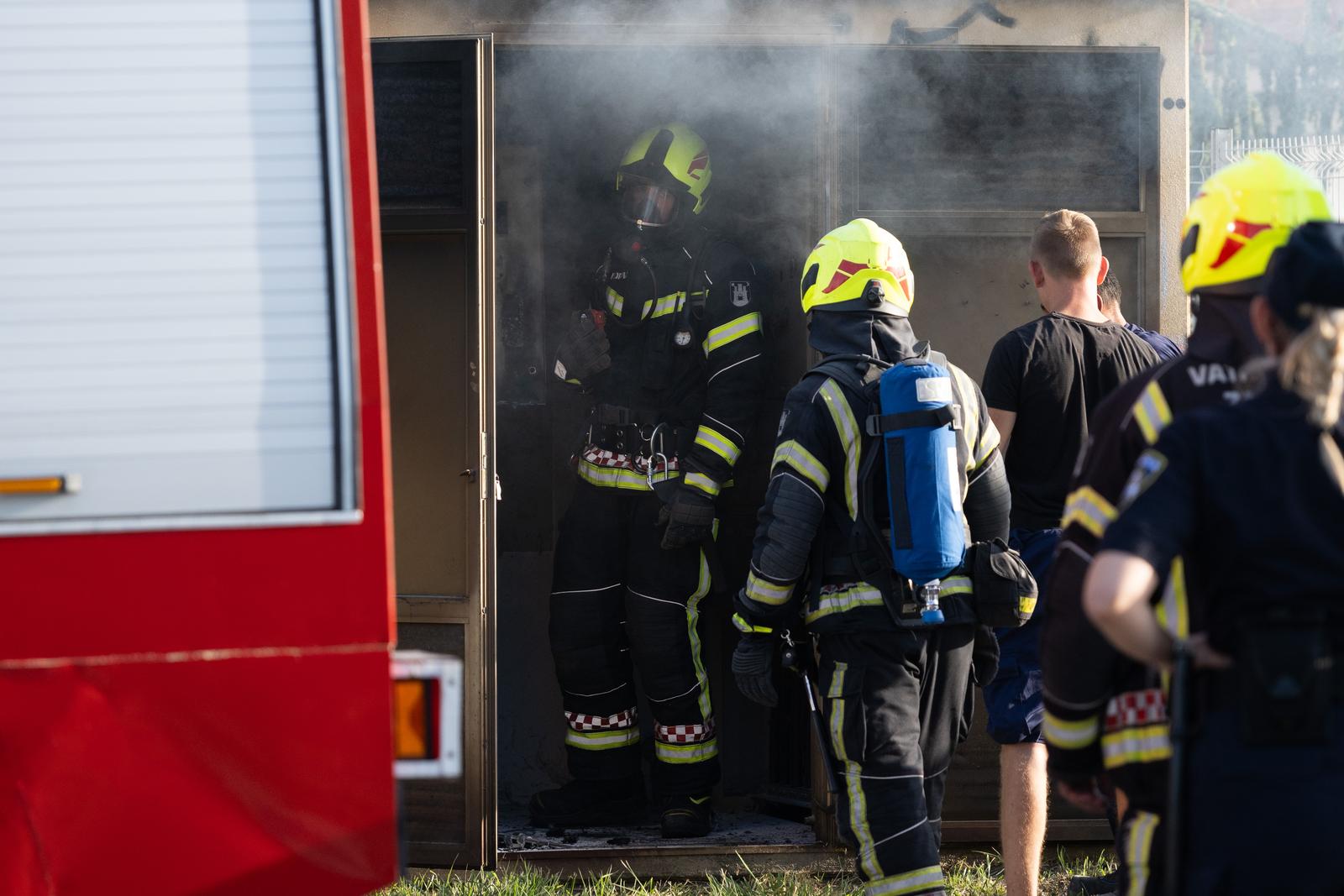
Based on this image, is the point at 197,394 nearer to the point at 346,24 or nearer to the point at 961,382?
the point at 346,24

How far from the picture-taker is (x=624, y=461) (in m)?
5.24

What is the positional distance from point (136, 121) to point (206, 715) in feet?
3.10

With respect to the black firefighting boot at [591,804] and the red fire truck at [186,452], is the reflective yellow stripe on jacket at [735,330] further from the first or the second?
the red fire truck at [186,452]

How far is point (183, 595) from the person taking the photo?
7.24 ft

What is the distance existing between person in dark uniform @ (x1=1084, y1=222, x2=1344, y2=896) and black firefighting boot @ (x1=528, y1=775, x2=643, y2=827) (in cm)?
331

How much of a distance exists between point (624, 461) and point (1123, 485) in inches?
118

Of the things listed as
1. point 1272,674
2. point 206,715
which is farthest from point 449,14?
point 1272,674

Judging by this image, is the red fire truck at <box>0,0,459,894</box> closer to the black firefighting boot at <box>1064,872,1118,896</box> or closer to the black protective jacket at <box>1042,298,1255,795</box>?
the black protective jacket at <box>1042,298,1255,795</box>

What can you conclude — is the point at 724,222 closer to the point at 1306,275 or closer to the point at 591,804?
the point at 591,804

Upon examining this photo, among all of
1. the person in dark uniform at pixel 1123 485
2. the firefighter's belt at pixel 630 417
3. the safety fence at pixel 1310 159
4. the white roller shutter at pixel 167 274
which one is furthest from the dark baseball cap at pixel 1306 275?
the safety fence at pixel 1310 159

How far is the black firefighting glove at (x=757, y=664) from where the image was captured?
376cm

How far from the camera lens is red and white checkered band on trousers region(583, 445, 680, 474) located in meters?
5.16

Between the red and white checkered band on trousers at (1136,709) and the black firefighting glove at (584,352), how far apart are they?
3131 millimetres

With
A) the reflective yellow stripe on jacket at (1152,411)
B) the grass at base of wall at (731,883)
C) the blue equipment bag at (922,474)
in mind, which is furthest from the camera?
the grass at base of wall at (731,883)
